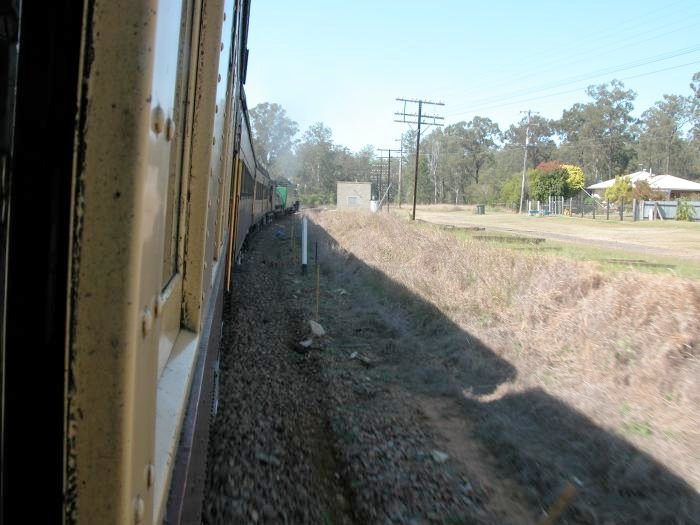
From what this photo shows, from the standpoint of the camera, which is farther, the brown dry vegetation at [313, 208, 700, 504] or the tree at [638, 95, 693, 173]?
the tree at [638, 95, 693, 173]

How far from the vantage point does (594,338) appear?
22.2ft

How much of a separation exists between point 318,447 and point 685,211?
147 ft

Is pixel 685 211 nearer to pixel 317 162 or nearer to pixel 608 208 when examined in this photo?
pixel 608 208

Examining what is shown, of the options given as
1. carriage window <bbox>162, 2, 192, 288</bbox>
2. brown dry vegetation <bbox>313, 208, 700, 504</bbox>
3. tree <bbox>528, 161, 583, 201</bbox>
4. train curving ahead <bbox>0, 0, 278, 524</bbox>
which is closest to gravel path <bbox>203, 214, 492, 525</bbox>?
brown dry vegetation <bbox>313, 208, 700, 504</bbox>

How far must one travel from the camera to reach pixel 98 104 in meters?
0.76

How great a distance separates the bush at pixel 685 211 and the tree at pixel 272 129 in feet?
212

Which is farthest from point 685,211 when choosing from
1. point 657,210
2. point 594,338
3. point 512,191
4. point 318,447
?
point 318,447

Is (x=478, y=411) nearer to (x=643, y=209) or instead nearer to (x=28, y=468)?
(x=28, y=468)

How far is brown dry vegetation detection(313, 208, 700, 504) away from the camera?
520 centimetres

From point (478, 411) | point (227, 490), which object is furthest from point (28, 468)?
point (478, 411)

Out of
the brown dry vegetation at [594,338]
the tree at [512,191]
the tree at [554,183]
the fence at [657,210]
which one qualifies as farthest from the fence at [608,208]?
the brown dry vegetation at [594,338]

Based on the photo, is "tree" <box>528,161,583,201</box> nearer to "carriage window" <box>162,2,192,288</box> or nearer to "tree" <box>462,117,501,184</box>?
"tree" <box>462,117,501,184</box>

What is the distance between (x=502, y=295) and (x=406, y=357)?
2.25m

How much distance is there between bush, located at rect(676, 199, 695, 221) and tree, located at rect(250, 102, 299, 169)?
64.7 meters
